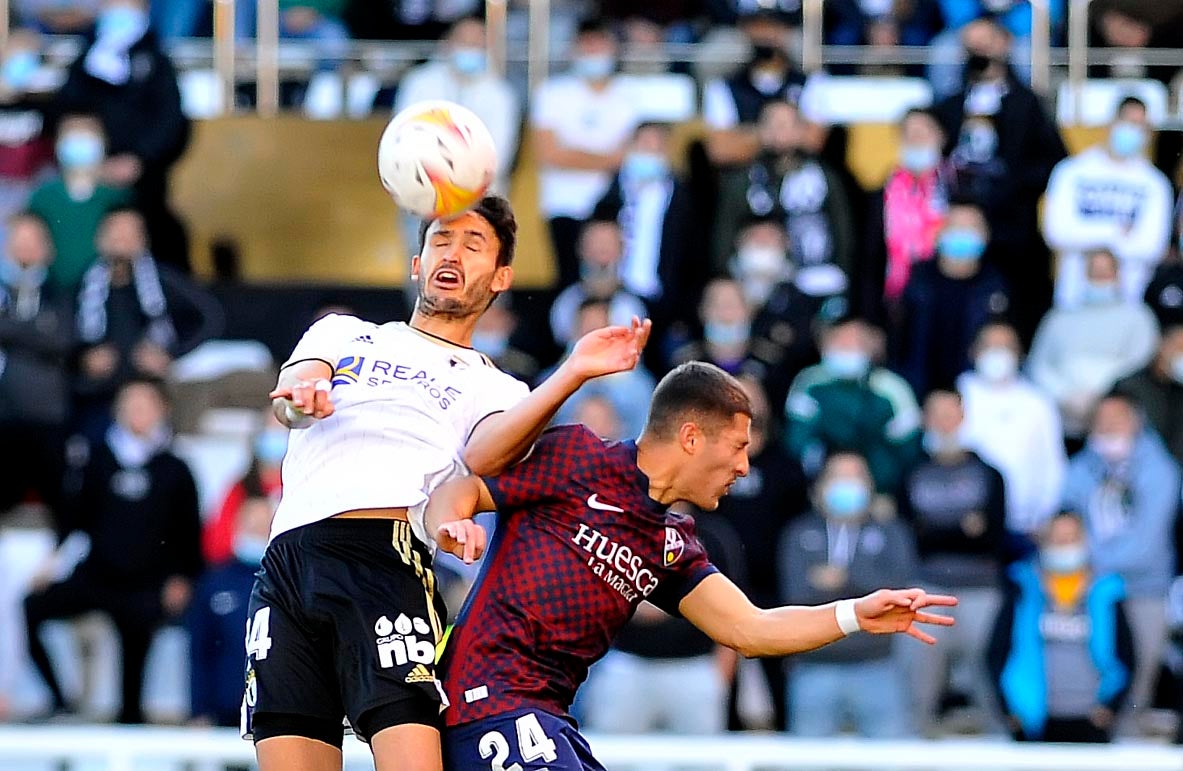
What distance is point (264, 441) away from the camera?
1220 cm

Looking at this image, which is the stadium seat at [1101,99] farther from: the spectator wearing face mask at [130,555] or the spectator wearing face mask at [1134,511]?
the spectator wearing face mask at [130,555]

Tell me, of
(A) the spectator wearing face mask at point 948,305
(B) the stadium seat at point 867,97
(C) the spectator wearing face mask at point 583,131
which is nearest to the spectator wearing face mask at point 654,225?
(C) the spectator wearing face mask at point 583,131

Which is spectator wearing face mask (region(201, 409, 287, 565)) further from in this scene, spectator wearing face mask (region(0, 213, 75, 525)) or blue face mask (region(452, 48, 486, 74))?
blue face mask (region(452, 48, 486, 74))

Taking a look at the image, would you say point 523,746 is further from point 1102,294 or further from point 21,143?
point 21,143

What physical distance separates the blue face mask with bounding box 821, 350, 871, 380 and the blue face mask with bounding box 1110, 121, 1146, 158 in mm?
2909

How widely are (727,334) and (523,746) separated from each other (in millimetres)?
6962

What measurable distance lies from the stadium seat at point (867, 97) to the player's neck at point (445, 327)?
9477 mm

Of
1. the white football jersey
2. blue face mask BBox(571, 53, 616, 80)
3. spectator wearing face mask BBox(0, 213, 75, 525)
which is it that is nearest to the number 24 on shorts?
the white football jersey

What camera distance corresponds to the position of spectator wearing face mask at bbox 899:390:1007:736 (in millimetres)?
11805

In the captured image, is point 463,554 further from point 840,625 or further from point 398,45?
point 398,45

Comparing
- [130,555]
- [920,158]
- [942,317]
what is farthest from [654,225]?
[130,555]

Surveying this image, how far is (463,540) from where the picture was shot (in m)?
5.66

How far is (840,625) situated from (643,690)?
5.05 m

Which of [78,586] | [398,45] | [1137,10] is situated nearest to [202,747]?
[78,586]
